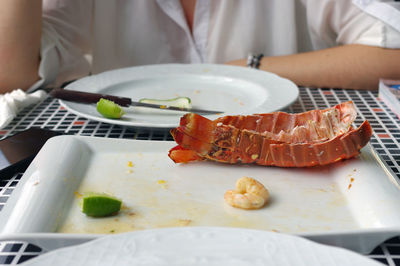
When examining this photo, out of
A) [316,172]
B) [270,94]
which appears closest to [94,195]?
[316,172]

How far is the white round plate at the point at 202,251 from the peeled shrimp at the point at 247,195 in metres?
0.12

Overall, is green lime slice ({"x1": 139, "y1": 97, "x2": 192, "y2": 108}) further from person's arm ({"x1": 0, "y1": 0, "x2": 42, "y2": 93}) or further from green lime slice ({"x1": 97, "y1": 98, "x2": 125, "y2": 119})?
person's arm ({"x1": 0, "y1": 0, "x2": 42, "y2": 93})

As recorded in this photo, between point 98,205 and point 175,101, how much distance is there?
1.82 ft

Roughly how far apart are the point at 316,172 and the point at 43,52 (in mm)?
1105

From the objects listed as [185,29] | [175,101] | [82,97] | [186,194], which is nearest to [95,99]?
[82,97]

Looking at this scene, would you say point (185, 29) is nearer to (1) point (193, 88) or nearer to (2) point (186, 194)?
(1) point (193, 88)

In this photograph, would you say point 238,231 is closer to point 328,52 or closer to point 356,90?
point 356,90

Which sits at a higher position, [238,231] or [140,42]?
[238,231]

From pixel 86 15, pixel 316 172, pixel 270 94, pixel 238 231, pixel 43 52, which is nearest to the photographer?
pixel 238 231

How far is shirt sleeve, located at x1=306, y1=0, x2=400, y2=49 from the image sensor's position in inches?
59.7

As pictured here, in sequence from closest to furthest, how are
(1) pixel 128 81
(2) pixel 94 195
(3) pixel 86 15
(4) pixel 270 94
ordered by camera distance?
(2) pixel 94 195 < (4) pixel 270 94 < (1) pixel 128 81 < (3) pixel 86 15

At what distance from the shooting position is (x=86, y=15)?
→ 1.98m

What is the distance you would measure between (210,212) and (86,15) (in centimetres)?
155

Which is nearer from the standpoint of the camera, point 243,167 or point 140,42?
point 243,167
